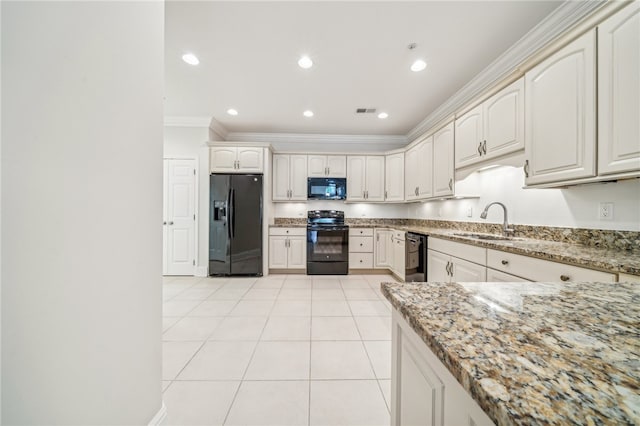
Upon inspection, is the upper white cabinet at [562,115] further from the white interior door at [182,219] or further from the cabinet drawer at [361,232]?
the white interior door at [182,219]

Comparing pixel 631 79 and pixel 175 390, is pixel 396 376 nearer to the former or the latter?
pixel 175 390

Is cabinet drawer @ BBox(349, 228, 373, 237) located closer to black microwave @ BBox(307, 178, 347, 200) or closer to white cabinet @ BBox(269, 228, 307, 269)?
black microwave @ BBox(307, 178, 347, 200)

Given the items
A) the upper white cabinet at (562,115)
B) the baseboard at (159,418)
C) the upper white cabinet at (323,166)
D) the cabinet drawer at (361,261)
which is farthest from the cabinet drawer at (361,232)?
the baseboard at (159,418)

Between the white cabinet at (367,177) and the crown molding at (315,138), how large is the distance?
473mm

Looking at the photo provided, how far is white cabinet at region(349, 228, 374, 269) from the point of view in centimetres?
443

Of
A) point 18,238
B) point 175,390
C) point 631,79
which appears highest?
point 631,79

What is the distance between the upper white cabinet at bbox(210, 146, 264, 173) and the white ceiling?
2.34 feet

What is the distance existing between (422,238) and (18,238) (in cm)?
321

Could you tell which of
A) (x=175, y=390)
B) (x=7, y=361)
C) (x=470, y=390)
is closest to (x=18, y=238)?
(x=7, y=361)

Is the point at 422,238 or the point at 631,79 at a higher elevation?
the point at 631,79

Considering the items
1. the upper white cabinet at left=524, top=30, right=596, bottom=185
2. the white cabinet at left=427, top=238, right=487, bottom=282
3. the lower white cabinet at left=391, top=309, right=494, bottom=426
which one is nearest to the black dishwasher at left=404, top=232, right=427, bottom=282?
the white cabinet at left=427, top=238, right=487, bottom=282

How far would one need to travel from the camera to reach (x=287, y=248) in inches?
173

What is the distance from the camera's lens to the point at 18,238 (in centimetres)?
65

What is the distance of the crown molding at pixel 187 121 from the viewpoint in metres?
4.05
